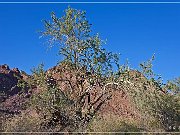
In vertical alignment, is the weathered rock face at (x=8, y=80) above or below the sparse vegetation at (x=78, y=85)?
above

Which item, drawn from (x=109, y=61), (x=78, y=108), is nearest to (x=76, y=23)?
(x=109, y=61)

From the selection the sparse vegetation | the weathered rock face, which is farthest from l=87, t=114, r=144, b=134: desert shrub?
the weathered rock face

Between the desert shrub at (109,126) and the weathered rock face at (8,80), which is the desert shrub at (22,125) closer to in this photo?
the desert shrub at (109,126)

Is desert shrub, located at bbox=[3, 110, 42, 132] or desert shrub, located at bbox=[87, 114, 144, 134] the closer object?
desert shrub, located at bbox=[3, 110, 42, 132]

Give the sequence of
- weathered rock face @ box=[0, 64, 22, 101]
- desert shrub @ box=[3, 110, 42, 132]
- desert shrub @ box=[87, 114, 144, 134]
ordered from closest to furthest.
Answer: desert shrub @ box=[3, 110, 42, 132]
desert shrub @ box=[87, 114, 144, 134]
weathered rock face @ box=[0, 64, 22, 101]

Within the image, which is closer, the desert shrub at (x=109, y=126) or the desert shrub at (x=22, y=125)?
the desert shrub at (x=22, y=125)

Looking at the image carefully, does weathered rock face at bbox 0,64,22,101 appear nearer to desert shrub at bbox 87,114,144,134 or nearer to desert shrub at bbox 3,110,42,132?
desert shrub at bbox 87,114,144,134

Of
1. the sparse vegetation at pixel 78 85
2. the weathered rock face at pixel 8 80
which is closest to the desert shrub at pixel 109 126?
the sparse vegetation at pixel 78 85

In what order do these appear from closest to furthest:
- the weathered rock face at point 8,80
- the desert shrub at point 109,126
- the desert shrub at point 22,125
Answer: the desert shrub at point 22,125, the desert shrub at point 109,126, the weathered rock face at point 8,80

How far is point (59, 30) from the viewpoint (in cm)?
2378

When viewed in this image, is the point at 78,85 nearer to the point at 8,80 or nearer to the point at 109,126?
the point at 109,126

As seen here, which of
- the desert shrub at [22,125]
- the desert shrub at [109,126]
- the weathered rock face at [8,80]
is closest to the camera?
the desert shrub at [22,125]

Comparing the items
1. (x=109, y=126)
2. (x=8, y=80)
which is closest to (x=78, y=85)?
(x=109, y=126)

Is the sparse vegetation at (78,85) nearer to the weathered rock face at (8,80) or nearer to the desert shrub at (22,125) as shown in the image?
the desert shrub at (22,125)
